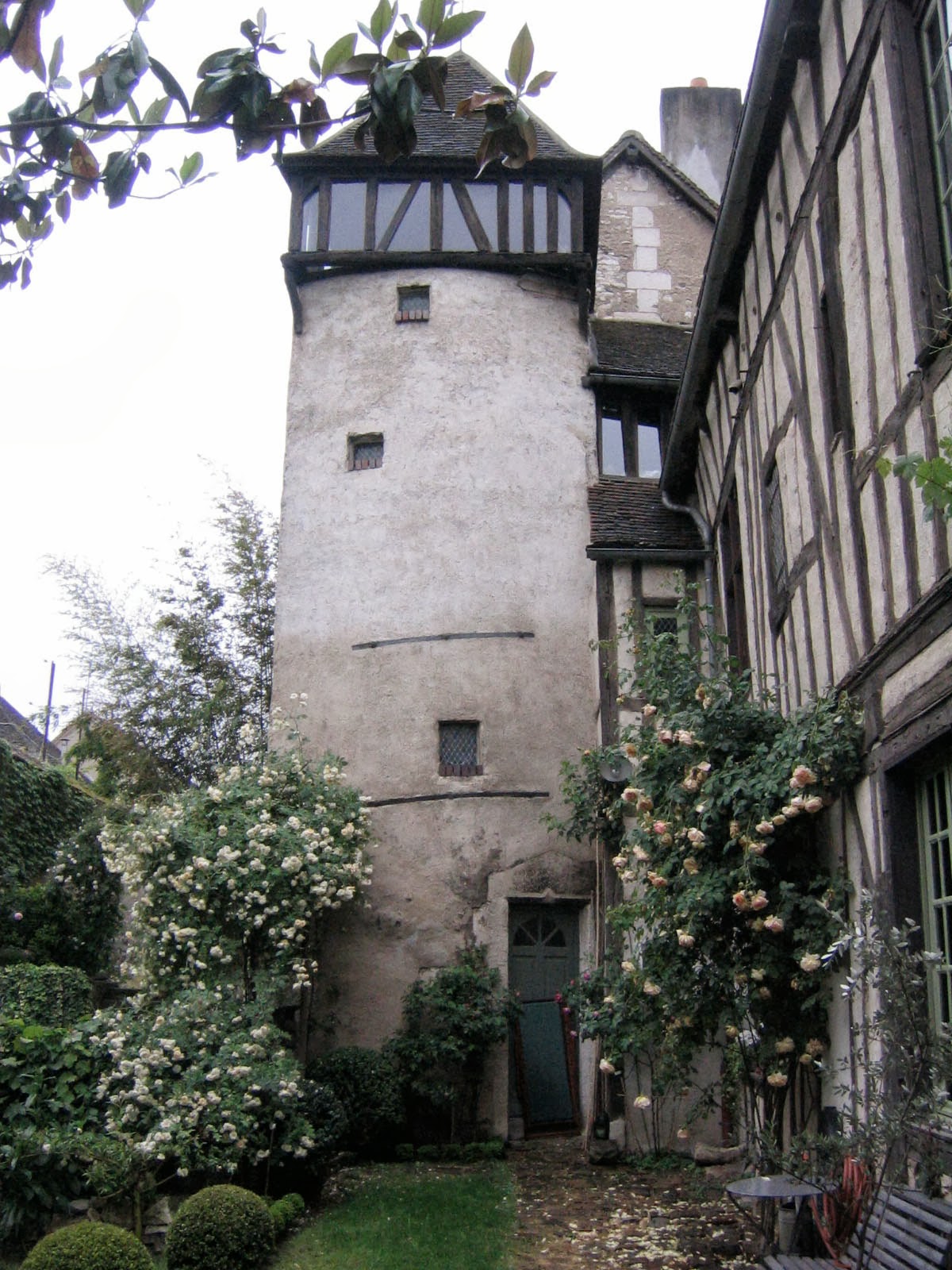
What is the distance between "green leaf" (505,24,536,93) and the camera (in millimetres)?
2404

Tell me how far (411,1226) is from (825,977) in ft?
9.48

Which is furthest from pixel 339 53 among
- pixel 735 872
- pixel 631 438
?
pixel 631 438

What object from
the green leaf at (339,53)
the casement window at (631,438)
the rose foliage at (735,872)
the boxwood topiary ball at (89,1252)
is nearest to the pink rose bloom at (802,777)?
the rose foliage at (735,872)

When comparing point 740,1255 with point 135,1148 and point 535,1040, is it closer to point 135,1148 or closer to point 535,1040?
point 135,1148

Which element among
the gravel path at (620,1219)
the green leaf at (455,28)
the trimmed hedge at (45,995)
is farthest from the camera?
the trimmed hedge at (45,995)

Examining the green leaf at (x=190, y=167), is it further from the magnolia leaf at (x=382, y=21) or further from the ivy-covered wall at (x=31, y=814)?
the ivy-covered wall at (x=31, y=814)

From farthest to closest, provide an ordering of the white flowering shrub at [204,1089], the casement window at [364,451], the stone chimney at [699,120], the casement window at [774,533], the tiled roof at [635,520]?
1. the stone chimney at [699,120]
2. the casement window at [364,451]
3. the tiled roof at [635,520]
4. the casement window at [774,533]
5. the white flowering shrub at [204,1089]

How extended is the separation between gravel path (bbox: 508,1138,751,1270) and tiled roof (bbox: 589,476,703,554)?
5.03 metres

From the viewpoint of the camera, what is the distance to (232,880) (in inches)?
348

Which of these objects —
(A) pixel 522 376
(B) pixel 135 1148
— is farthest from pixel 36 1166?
(A) pixel 522 376

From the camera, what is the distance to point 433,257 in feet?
39.5

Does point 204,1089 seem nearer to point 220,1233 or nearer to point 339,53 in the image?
A: point 220,1233

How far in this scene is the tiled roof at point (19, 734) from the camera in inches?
567

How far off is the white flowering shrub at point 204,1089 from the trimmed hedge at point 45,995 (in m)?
0.91
